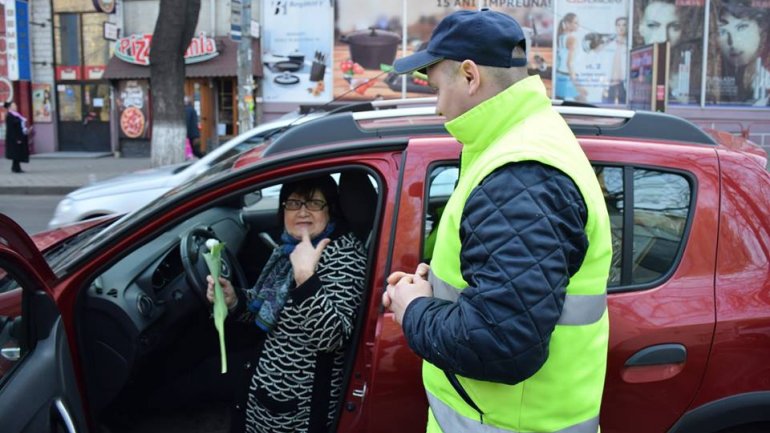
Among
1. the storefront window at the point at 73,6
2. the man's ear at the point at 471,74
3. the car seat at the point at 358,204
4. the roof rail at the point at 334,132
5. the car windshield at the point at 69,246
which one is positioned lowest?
the car windshield at the point at 69,246

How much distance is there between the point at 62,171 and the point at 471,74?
16226mm

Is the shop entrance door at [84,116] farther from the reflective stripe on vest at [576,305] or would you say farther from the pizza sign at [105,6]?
the reflective stripe on vest at [576,305]

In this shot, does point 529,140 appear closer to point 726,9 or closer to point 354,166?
point 354,166

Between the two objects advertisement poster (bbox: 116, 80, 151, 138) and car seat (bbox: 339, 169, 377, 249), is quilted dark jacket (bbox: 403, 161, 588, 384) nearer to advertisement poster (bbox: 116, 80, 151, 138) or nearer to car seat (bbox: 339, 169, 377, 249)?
car seat (bbox: 339, 169, 377, 249)

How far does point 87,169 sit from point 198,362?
1450cm

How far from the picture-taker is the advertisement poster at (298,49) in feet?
58.7

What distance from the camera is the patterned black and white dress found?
2.30m

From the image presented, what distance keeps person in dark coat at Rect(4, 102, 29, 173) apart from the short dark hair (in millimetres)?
14985

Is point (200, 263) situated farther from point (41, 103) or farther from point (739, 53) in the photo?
point (41, 103)

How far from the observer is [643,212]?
2184 mm

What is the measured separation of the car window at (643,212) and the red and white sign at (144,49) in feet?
55.1

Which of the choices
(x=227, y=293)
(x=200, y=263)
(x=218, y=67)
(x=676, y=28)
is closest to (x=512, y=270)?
(x=227, y=293)

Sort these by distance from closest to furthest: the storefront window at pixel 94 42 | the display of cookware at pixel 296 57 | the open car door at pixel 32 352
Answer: the open car door at pixel 32 352
the display of cookware at pixel 296 57
the storefront window at pixel 94 42

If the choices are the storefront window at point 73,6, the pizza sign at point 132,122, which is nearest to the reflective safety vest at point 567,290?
the pizza sign at point 132,122
